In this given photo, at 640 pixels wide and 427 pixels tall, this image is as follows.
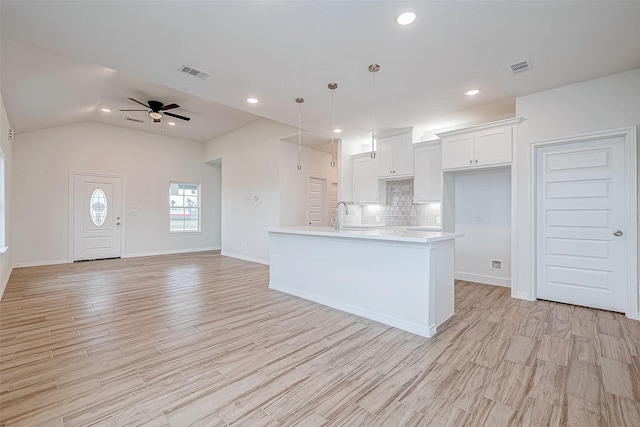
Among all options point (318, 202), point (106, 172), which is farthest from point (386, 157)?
point (106, 172)

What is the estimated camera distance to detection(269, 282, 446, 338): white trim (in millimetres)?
2692

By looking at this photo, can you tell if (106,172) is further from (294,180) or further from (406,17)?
(406,17)

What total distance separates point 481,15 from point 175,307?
4321 mm

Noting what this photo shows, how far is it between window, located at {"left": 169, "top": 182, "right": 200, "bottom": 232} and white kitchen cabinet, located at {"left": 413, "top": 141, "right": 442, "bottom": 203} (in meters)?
6.59

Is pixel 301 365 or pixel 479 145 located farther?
pixel 479 145

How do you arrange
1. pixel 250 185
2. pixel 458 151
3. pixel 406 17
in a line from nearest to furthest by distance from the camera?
pixel 406 17 → pixel 458 151 → pixel 250 185

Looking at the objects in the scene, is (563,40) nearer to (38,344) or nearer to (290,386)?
(290,386)

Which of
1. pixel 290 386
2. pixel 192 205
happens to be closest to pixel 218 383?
pixel 290 386

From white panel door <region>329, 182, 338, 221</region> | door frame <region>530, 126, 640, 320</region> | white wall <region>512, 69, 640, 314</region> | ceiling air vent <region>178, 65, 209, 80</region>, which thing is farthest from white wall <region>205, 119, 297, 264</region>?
door frame <region>530, 126, 640, 320</region>

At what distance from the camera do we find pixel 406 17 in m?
2.31

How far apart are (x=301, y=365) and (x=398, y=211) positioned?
14.0ft

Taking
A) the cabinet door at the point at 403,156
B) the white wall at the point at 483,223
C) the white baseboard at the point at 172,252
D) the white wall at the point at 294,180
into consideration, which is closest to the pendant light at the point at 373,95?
the cabinet door at the point at 403,156

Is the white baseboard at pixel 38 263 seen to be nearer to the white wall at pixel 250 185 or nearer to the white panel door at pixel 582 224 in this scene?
the white wall at pixel 250 185

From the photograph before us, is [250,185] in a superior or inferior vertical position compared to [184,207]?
superior
